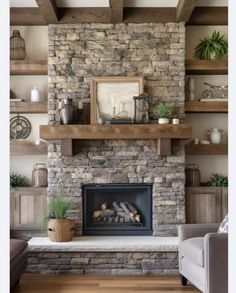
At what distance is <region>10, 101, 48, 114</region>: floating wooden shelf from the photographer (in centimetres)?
524

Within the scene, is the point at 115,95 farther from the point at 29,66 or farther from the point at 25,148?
the point at 25,148

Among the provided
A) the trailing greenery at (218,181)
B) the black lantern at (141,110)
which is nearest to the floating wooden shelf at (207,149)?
the trailing greenery at (218,181)

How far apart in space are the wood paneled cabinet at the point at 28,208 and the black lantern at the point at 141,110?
1.40 meters

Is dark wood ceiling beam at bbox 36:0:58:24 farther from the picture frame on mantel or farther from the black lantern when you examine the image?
the black lantern

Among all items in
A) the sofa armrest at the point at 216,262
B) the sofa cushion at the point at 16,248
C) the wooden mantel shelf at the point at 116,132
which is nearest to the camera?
the sofa armrest at the point at 216,262

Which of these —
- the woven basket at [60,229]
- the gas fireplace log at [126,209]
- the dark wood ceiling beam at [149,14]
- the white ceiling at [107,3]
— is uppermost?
the white ceiling at [107,3]

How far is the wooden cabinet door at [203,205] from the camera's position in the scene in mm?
5102

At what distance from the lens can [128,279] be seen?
14.5 ft

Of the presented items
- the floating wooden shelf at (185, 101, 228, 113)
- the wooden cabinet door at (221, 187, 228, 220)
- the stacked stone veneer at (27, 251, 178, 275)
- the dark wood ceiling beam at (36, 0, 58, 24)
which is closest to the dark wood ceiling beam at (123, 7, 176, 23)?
the dark wood ceiling beam at (36, 0, 58, 24)

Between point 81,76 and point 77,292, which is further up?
point 81,76

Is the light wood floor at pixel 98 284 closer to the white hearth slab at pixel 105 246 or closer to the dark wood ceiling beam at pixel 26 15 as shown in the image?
the white hearth slab at pixel 105 246

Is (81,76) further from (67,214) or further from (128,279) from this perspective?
(128,279)

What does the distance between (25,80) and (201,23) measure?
2.30m
